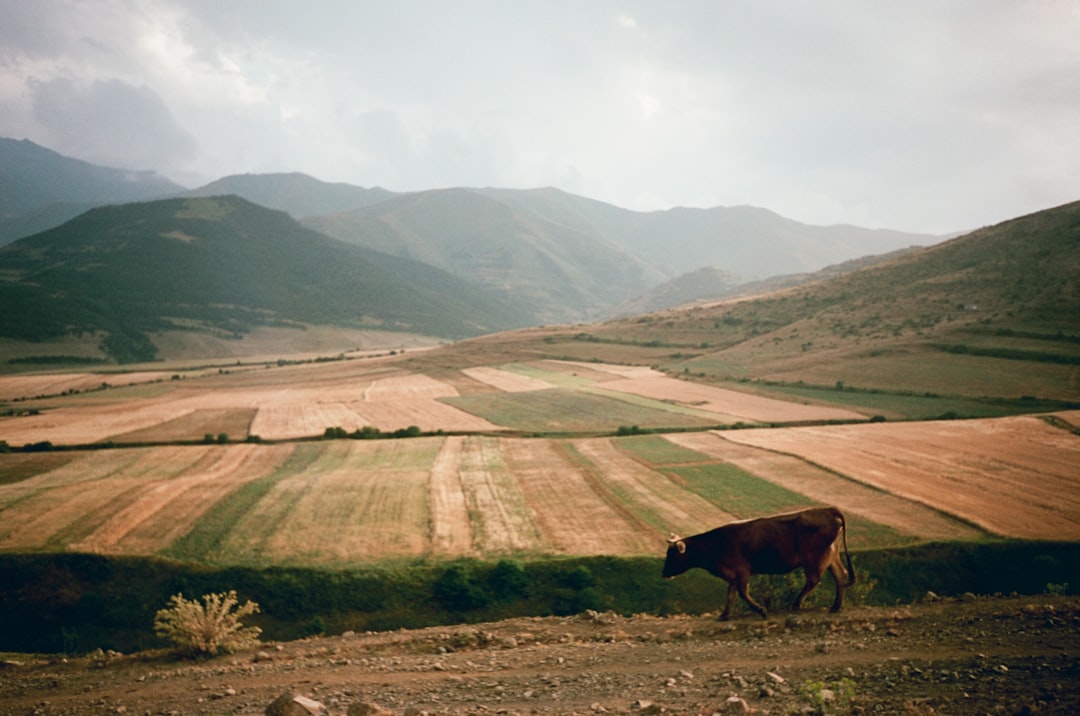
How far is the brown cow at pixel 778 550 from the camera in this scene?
46.1 ft

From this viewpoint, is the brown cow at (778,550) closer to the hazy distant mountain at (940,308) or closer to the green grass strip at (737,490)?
the green grass strip at (737,490)

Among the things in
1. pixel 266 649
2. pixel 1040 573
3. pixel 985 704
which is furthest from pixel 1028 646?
pixel 1040 573

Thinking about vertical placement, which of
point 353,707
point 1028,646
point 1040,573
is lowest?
point 1040,573

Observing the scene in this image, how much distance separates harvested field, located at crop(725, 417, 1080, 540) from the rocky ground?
21494 millimetres

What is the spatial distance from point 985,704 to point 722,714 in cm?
362

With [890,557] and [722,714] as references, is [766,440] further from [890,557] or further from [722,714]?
[722,714]

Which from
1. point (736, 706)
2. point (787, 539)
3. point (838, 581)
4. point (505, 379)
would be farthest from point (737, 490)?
point (505, 379)

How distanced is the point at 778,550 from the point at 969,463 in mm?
35197

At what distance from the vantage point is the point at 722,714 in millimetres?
8734

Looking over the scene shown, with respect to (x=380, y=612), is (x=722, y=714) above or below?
above

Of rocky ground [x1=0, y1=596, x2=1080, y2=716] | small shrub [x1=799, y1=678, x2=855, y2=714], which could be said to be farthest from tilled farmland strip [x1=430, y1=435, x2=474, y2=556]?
small shrub [x1=799, y1=678, x2=855, y2=714]

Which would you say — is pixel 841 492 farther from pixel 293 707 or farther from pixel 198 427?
pixel 198 427

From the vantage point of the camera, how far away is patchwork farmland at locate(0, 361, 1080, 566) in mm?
29312

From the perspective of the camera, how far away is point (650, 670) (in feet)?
38.2
